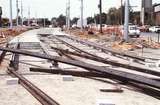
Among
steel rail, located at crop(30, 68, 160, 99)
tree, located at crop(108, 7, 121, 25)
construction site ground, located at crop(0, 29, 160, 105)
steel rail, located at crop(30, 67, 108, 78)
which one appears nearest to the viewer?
construction site ground, located at crop(0, 29, 160, 105)

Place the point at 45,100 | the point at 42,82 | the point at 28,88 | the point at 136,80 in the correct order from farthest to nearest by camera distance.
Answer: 1. the point at 42,82
2. the point at 28,88
3. the point at 136,80
4. the point at 45,100

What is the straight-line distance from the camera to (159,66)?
695 inches

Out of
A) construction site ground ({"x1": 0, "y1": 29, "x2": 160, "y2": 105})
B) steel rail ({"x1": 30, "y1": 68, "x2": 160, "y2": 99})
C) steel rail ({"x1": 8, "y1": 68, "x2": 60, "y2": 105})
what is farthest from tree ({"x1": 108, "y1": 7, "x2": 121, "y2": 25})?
steel rail ({"x1": 8, "y1": 68, "x2": 60, "y2": 105})

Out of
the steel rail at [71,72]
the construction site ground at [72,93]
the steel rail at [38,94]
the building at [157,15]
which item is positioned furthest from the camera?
the building at [157,15]

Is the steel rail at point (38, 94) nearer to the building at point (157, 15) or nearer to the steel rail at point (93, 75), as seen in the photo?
the steel rail at point (93, 75)

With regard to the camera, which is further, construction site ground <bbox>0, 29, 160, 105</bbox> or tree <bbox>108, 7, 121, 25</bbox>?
tree <bbox>108, 7, 121, 25</bbox>

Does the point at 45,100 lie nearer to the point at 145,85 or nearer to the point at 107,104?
the point at 107,104

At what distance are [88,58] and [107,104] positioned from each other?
12037 millimetres

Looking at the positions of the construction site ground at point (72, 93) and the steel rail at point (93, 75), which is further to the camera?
the steel rail at point (93, 75)

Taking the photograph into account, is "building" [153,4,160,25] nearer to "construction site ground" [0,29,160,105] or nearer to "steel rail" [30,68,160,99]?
"steel rail" [30,68,160,99]

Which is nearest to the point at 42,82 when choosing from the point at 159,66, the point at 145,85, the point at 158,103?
the point at 145,85

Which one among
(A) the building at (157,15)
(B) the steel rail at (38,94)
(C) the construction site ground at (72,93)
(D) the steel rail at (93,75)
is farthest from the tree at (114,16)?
(B) the steel rail at (38,94)

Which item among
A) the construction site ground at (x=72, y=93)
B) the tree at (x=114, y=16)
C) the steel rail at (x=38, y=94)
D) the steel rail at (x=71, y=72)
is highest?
the tree at (x=114, y=16)

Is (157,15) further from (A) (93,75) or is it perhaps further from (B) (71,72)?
(A) (93,75)
